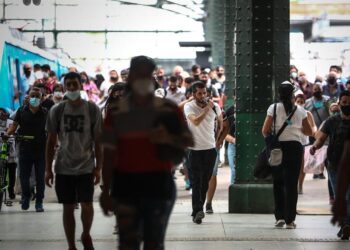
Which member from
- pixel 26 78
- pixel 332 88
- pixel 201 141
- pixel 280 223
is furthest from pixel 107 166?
pixel 26 78

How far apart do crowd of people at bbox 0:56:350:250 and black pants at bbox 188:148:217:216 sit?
0.04 feet

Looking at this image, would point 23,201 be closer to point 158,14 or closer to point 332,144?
point 332,144

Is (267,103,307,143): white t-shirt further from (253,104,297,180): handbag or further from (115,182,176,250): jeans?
(115,182,176,250): jeans

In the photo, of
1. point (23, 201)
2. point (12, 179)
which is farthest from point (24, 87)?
point (23, 201)

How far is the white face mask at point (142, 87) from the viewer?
6.56 m

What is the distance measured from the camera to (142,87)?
6566mm

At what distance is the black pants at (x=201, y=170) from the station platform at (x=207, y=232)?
1.25 feet

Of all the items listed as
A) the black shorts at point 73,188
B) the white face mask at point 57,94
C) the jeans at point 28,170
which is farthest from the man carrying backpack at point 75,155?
the white face mask at point 57,94

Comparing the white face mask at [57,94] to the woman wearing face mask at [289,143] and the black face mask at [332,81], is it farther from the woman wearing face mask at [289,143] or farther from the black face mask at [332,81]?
the black face mask at [332,81]

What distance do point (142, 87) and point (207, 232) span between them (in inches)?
212

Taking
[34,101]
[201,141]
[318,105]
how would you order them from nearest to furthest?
[201,141], [34,101], [318,105]

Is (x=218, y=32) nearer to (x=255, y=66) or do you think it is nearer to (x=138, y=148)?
(x=255, y=66)

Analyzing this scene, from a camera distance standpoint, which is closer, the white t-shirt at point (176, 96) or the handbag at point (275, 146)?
the handbag at point (275, 146)

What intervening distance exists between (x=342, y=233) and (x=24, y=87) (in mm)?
13782
